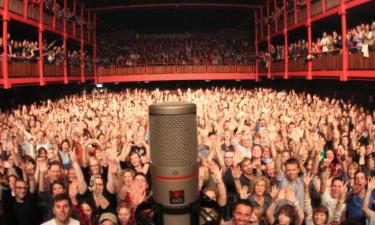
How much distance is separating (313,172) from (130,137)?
404cm

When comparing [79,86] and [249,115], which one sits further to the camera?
[79,86]

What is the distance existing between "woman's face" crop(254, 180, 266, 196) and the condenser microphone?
10.4 ft

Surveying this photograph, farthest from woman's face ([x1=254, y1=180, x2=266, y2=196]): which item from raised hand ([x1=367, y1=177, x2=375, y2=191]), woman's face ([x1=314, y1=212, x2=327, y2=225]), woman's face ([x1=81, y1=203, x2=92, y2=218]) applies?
woman's face ([x1=81, y1=203, x2=92, y2=218])

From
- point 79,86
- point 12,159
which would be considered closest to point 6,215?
point 12,159

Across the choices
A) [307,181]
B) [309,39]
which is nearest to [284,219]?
[307,181]

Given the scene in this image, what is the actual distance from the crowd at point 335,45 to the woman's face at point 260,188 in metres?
11.7

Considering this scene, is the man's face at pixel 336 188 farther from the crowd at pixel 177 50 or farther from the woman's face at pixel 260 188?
the crowd at pixel 177 50

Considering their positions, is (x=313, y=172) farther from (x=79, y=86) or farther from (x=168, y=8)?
(x=79, y=86)

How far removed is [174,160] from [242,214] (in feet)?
7.64

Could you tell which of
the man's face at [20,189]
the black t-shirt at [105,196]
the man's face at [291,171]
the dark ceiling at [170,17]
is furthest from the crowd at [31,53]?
the man's face at [291,171]

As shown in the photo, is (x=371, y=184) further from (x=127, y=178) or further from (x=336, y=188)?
(x=127, y=178)

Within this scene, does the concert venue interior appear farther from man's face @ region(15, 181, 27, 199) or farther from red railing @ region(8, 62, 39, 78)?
red railing @ region(8, 62, 39, 78)

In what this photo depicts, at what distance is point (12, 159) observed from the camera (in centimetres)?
720

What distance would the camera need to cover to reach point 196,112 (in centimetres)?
247
